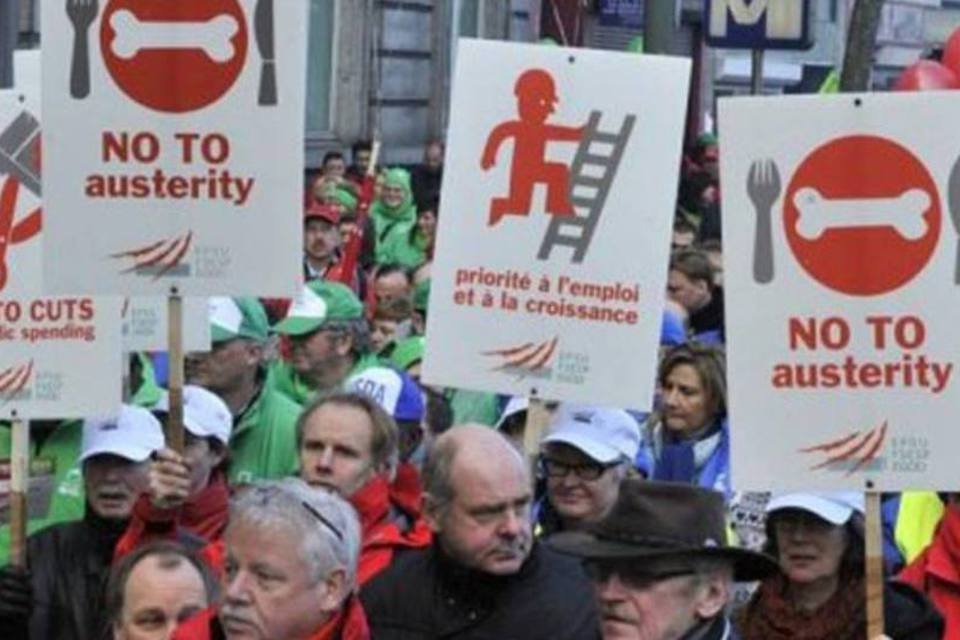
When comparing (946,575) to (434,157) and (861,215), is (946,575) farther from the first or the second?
(434,157)

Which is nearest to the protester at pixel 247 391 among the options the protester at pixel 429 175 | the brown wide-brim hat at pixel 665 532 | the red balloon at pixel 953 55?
the brown wide-brim hat at pixel 665 532

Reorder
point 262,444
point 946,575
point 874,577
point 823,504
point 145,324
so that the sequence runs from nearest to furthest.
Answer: point 874,577, point 823,504, point 946,575, point 262,444, point 145,324

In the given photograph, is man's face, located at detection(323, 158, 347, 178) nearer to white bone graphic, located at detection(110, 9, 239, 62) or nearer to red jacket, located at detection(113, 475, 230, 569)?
red jacket, located at detection(113, 475, 230, 569)

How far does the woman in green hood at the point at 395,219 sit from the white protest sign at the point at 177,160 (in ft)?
36.1

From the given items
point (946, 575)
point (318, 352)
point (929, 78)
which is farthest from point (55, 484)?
point (929, 78)

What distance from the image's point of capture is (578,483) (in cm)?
811

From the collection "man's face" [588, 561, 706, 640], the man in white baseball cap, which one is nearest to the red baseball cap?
the man in white baseball cap

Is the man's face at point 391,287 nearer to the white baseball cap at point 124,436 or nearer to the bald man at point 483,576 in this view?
the white baseball cap at point 124,436

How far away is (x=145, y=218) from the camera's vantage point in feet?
25.1

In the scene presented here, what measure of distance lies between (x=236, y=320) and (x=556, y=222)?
5.38ft

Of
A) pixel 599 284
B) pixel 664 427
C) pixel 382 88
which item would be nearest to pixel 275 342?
pixel 664 427

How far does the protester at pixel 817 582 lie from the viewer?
6914 millimetres

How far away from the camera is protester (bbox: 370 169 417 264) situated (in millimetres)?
19156

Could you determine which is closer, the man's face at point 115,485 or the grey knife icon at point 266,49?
the grey knife icon at point 266,49
